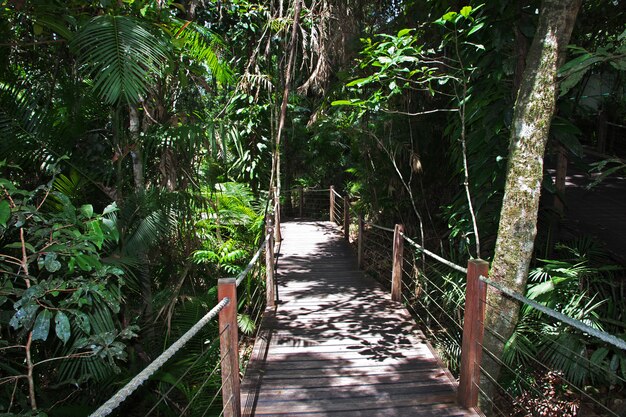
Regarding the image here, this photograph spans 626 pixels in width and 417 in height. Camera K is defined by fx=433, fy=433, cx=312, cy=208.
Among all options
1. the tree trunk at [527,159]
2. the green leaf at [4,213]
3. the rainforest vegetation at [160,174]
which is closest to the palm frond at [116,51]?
the rainforest vegetation at [160,174]

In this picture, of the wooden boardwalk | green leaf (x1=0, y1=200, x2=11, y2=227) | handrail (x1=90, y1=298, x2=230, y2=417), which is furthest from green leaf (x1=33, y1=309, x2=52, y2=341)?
the wooden boardwalk

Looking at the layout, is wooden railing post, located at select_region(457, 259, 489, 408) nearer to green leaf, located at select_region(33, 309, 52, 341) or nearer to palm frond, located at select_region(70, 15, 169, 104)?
green leaf, located at select_region(33, 309, 52, 341)

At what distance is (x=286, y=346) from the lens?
4.00 meters

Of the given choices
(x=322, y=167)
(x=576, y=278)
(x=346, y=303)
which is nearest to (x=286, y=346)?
(x=346, y=303)

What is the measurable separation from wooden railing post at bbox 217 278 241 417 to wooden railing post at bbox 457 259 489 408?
4.85 ft

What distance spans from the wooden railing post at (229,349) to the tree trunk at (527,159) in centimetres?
170

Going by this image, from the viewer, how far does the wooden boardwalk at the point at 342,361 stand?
9.64 feet

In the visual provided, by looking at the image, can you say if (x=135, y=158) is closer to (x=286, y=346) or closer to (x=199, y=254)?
(x=199, y=254)

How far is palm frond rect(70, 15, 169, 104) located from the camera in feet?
9.20

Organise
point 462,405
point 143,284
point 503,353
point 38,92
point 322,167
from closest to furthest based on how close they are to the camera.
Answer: point 462,405
point 503,353
point 38,92
point 143,284
point 322,167

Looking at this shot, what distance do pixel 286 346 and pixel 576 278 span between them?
2.68 m

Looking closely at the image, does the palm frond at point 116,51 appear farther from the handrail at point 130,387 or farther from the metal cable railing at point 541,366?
the metal cable railing at point 541,366

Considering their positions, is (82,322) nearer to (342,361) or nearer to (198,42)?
(342,361)

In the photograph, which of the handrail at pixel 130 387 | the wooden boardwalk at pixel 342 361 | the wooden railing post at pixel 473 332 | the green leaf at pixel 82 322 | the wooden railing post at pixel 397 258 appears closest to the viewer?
the handrail at pixel 130 387
